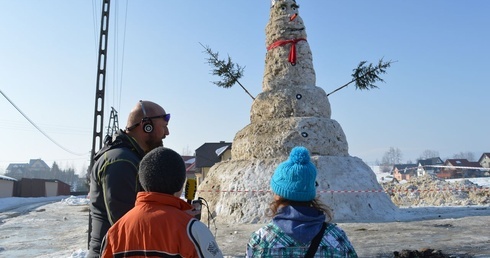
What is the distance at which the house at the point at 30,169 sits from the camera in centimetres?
10250

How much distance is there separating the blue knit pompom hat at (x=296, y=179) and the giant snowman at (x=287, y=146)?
28.7 feet

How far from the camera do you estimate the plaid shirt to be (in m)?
2.10

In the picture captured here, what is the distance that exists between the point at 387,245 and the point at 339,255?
6391mm

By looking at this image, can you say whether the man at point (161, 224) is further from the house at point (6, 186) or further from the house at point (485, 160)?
the house at point (485, 160)

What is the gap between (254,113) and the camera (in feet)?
45.3

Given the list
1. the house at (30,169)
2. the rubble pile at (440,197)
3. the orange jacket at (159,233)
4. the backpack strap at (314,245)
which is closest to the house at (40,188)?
the rubble pile at (440,197)

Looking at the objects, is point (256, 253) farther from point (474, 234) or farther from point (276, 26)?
point (276, 26)

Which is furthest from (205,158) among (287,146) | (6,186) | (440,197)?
(287,146)

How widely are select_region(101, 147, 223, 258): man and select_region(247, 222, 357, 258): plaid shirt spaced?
0.26m

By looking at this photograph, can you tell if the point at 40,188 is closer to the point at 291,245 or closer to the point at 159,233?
the point at 159,233

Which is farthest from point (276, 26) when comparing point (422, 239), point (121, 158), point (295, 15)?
point (121, 158)

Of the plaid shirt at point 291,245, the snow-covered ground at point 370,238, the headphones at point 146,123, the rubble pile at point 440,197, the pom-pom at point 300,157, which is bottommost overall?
the snow-covered ground at point 370,238

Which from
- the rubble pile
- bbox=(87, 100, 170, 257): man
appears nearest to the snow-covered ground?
bbox=(87, 100, 170, 257): man

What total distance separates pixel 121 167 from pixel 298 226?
45.6 inches
